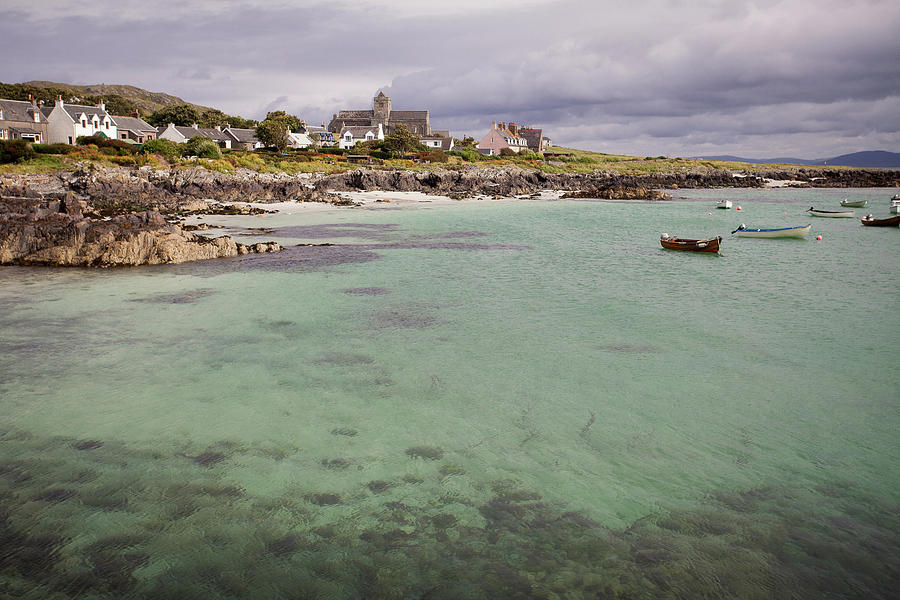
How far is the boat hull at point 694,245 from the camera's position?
92.6 ft

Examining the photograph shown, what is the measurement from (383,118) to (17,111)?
77120 mm

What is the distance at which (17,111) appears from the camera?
2844 inches

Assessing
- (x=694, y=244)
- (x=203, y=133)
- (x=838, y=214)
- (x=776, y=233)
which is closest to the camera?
(x=694, y=244)

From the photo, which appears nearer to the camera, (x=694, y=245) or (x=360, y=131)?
(x=694, y=245)

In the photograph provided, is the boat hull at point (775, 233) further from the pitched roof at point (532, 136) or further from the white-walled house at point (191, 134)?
the pitched roof at point (532, 136)

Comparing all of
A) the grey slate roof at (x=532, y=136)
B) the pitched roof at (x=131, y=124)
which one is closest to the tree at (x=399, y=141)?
the pitched roof at (x=131, y=124)

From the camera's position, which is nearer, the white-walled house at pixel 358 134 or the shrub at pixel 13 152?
the shrub at pixel 13 152

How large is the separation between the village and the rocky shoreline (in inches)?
890

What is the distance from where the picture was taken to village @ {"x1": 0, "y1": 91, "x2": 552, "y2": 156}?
240 feet

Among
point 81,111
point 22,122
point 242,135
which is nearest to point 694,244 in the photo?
point 22,122

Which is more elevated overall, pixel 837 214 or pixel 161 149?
pixel 161 149

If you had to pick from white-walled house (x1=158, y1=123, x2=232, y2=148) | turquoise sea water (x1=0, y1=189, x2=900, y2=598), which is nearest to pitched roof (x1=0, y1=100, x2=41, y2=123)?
white-walled house (x1=158, y1=123, x2=232, y2=148)

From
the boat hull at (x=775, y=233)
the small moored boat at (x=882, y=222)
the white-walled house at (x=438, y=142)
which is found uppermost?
the white-walled house at (x=438, y=142)

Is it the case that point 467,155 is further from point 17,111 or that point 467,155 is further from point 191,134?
point 17,111
